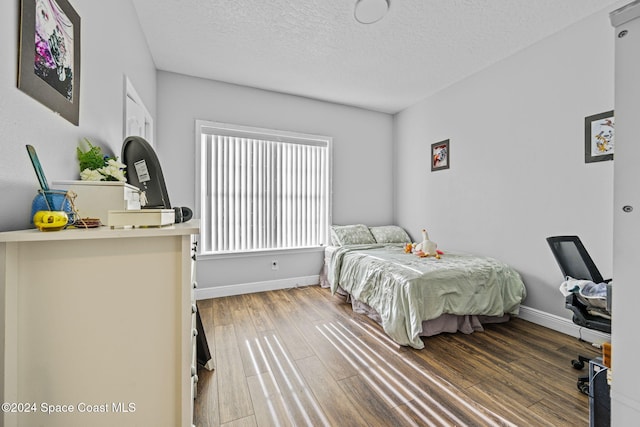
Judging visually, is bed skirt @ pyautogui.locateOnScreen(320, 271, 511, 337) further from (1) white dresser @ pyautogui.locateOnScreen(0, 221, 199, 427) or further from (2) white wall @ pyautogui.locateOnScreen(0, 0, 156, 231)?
(2) white wall @ pyautogui.locateOnScreen(0, 0, 156, 231)

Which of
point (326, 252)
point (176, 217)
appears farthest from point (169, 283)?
point (326, 252)

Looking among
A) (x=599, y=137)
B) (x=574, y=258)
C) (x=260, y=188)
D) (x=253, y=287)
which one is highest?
(x=599, y=137)

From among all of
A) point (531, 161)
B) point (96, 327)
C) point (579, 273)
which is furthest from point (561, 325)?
point (96, 327)

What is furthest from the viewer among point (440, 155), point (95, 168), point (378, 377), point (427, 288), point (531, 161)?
point (440, 155)

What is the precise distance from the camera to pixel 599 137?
2.16 meters

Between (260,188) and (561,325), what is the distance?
11.7ft

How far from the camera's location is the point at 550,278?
250cm

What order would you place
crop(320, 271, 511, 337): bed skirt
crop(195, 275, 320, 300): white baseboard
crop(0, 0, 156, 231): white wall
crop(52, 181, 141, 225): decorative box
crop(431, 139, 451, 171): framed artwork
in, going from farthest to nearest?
crop(431, 139, 451, 171): framed artwork, crop(195, 275, 320, 300): white baseboard, crop(320, 271, 511, 337): bed skirt, crop(52, 181, 141, 225): decorative box, crop(0, 0, 156, 231): white wall

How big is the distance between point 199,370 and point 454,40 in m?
3.61

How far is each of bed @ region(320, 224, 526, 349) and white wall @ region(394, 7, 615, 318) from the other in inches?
14.8

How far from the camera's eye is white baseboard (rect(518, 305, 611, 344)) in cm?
217

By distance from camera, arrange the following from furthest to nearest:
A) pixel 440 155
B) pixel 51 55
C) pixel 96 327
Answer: pixel 440 155, pixel 51 55, pixel 96 327

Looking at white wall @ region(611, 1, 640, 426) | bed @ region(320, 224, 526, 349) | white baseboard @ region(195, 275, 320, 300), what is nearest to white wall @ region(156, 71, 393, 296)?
white baseboard @ region(195, 275, 320, 300)

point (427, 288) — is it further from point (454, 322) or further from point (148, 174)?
point (148, 174)
